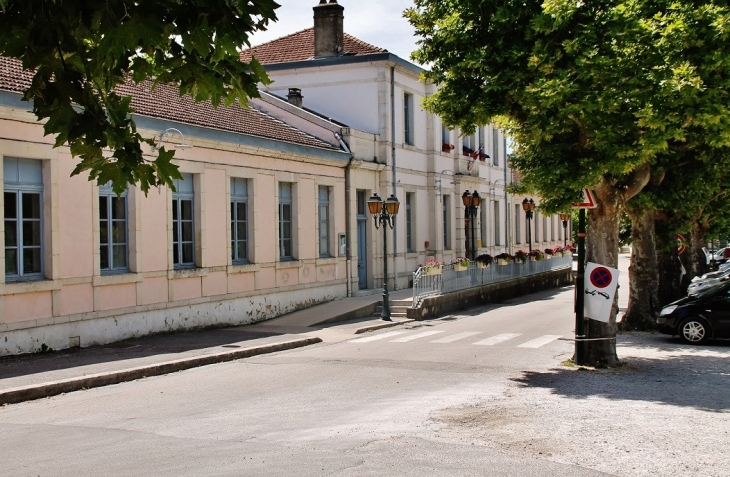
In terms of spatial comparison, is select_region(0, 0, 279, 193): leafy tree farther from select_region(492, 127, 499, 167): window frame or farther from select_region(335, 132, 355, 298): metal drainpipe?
select_region(492, 127, 499, 167): window frame

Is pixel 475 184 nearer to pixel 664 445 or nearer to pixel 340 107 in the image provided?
pixel 340 107

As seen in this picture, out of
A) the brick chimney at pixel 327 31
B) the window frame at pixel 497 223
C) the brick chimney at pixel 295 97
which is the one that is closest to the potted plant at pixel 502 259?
the window frame at pixel 497 223

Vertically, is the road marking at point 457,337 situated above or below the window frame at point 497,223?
below

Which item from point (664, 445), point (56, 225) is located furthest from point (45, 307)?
point (664, 445)

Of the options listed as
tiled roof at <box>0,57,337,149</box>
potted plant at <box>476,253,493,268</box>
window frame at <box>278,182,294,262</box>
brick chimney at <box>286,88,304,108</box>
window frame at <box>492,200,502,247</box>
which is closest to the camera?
tiled roof at <box>0,57,337,149</box>

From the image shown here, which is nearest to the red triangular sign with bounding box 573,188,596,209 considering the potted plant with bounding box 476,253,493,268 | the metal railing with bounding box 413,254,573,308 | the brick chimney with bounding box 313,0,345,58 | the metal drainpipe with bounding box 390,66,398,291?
the metal railing with bounding box 413,254,573,308

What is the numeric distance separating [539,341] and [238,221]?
8701mm

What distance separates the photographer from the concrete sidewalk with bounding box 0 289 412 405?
12773 millimetres

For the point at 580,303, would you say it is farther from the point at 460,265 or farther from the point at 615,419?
the point at 460,265

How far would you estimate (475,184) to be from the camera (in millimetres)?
38969

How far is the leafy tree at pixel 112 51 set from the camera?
466 cm

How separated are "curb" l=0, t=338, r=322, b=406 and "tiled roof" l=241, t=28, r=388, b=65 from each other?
16395 mm

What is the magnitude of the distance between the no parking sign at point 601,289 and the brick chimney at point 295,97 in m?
18.1

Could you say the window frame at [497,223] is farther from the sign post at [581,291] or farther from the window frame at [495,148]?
the sign post at [581,291]
